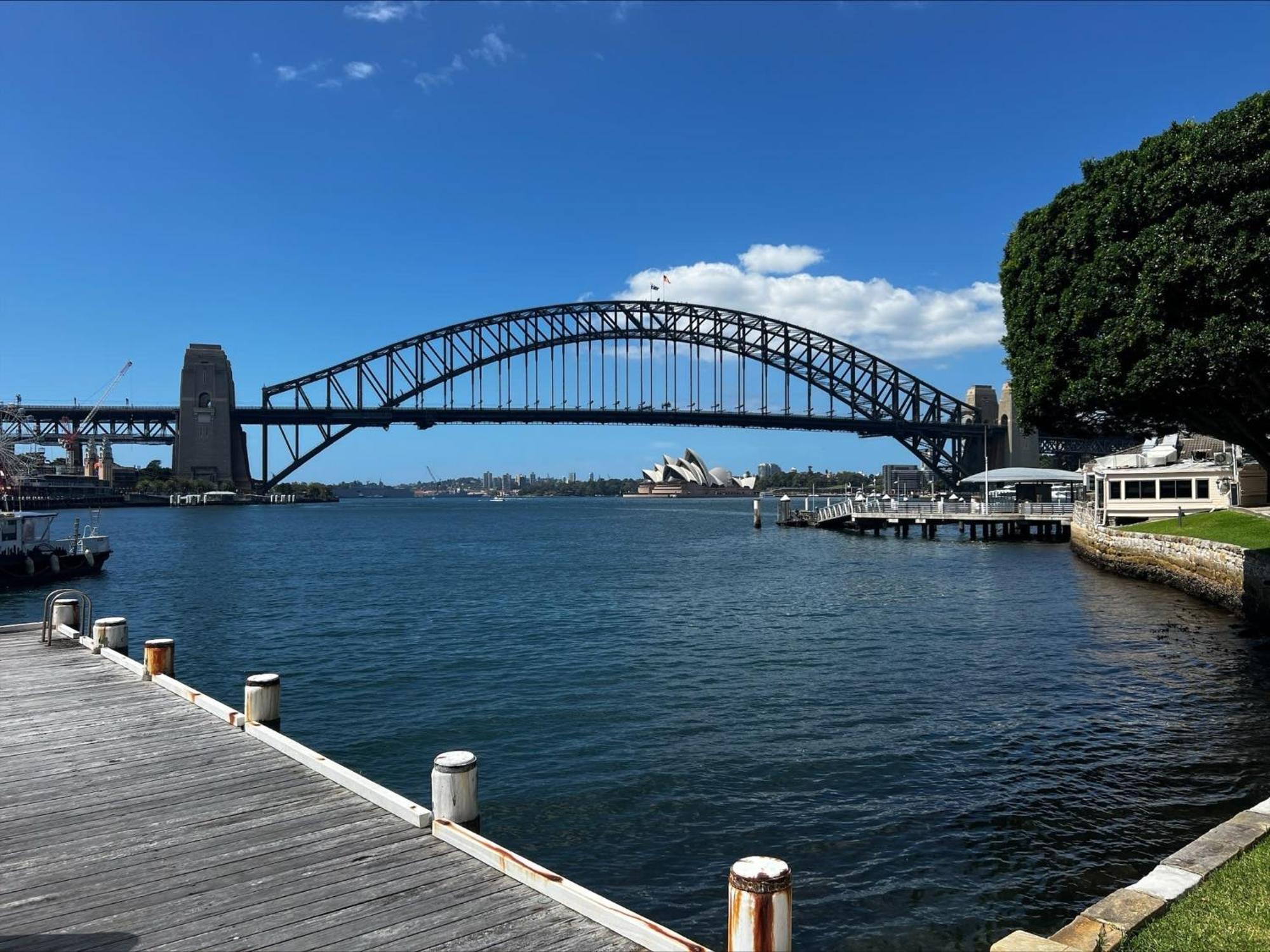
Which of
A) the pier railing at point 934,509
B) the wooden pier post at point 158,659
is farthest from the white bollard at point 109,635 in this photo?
the pier railing at point 934,509

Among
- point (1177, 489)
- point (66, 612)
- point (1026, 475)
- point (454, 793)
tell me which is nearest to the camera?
point (454, 793)

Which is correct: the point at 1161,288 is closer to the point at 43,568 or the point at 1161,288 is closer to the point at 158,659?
the point at 158,659

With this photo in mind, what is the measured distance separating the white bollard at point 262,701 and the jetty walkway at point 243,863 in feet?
0.57

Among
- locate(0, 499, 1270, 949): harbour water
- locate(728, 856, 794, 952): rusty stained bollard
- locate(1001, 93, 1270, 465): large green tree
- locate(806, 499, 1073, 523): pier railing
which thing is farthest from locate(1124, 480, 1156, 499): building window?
locate(728, 856, 794, 952): rusty stained bollard

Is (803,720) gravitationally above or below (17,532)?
below

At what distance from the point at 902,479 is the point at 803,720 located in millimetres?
173242

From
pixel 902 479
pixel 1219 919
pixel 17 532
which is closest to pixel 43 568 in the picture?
pixel 17 532

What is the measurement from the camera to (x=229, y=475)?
128 m

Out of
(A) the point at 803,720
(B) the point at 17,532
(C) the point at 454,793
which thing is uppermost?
(B) the point at 17,532

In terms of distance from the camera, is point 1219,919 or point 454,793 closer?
point 1219,919

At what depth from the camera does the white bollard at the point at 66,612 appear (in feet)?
52.7

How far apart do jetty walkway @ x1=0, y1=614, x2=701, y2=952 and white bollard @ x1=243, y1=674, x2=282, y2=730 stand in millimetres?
175

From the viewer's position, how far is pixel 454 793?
664 cm

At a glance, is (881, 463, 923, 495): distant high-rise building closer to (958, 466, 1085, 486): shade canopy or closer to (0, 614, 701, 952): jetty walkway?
(958, 466, 1085, 486): shade canopy
